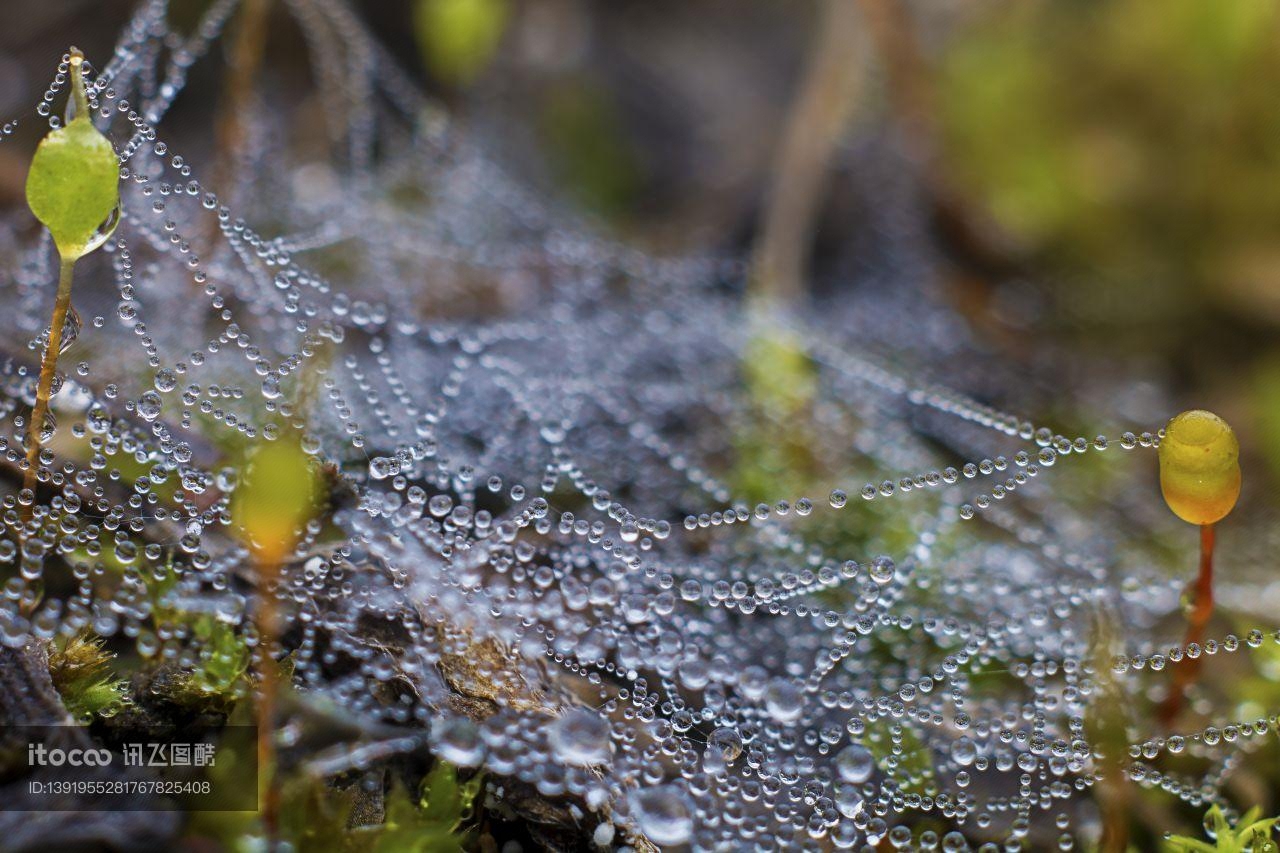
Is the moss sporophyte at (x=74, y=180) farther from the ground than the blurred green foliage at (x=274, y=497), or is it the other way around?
the moss sporophyte at (x=74, y=180)

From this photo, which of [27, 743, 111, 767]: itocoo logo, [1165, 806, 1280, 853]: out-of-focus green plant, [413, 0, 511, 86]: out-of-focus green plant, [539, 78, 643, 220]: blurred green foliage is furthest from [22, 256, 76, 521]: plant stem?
[539, 78, 643, 220]: blurred green foliage

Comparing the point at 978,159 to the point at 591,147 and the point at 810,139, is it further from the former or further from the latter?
the point at 591,147

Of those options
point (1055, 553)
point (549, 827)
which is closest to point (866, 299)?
point (1055, 553)

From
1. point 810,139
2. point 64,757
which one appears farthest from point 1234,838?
point 810,139

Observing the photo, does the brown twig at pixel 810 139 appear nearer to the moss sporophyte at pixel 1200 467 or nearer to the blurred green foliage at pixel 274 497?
the moss sporophyte at pixel 1200 467

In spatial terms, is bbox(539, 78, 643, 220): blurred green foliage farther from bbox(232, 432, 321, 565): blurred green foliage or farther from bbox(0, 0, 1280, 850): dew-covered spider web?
bbox(232, 432, 321, 565): blurred green foliage

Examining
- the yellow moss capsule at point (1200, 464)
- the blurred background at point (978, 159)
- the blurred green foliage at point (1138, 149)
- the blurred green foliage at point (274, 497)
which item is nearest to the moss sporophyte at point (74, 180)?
the blurred green foliage at point (274, 497)

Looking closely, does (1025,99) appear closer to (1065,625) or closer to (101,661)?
(1065,625)
